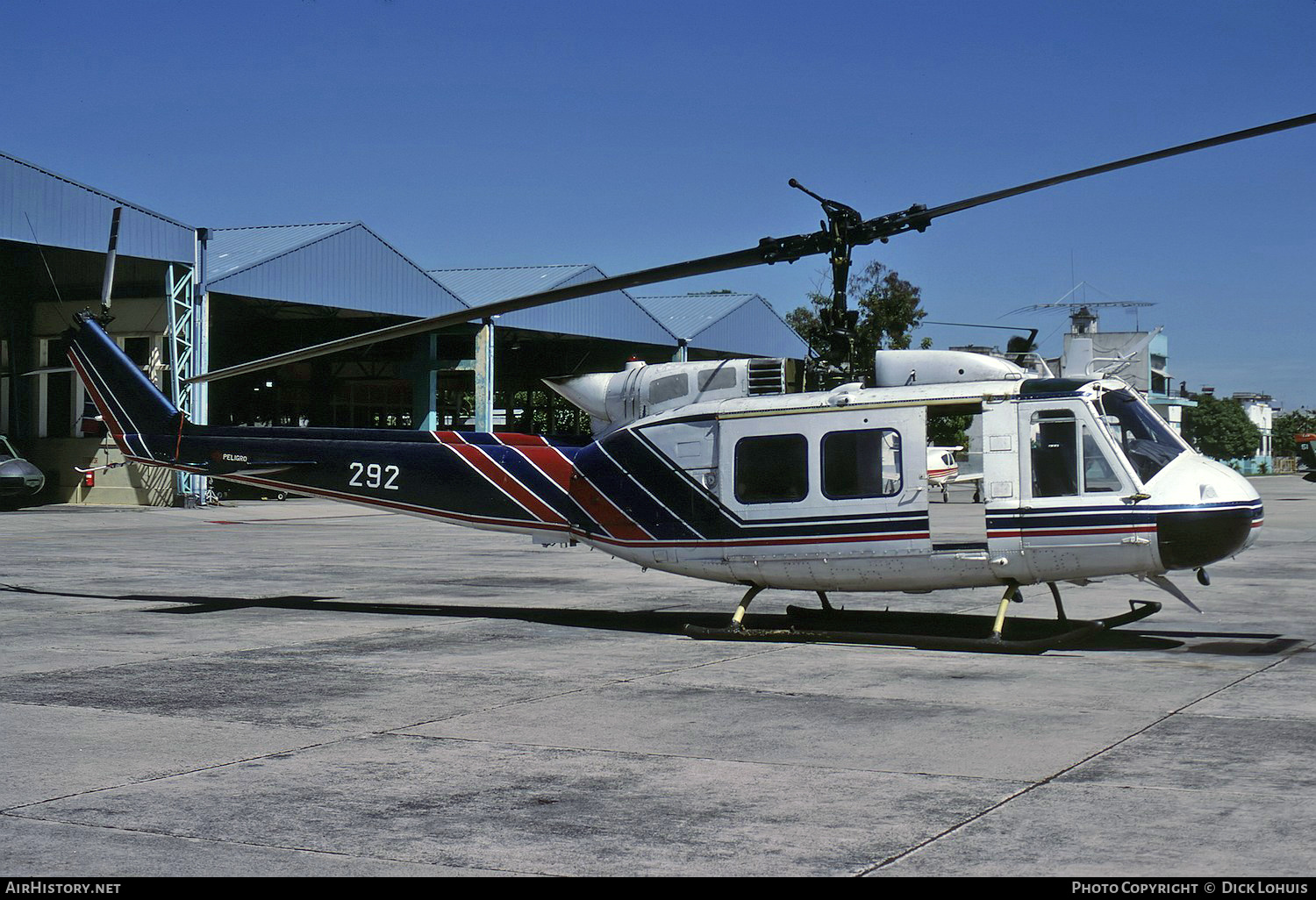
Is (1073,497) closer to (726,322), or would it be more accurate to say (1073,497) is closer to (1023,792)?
(1023,792)

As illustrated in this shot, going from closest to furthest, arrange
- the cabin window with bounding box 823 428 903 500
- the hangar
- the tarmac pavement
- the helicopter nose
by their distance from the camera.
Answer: the tarmac pavement < the helicopter nose < the cabin window with bounding box 823 428 903 500 < the hangar

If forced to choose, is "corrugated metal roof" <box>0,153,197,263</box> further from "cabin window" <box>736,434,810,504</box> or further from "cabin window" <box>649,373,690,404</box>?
"cabin window" <box>736,434,810,504</box>

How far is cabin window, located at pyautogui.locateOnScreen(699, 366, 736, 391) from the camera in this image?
1224 cm

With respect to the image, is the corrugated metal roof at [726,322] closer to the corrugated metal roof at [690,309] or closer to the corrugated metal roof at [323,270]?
the corrugated metal roof at [690,309]

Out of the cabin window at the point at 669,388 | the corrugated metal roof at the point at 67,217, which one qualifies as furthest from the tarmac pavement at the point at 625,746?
the corrugated metal roof at the point at 67,217

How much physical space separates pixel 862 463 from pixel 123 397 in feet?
30.8

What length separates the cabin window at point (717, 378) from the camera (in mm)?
12242

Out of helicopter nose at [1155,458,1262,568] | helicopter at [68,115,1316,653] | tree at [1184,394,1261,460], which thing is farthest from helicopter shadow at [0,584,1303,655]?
tree at [1184,394,1261,460]

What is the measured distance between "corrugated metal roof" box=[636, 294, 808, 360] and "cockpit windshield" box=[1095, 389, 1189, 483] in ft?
142

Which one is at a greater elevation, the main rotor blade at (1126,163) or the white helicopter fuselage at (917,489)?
the main rotor blade at (1126,163)

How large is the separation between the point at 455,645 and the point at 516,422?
60.1 metres

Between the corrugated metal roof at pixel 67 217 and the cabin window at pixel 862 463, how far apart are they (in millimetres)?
25028

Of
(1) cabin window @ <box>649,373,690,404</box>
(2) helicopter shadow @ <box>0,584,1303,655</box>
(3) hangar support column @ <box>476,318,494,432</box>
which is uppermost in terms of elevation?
(3) hangar support column @ <box>476,318,494,432</box>
